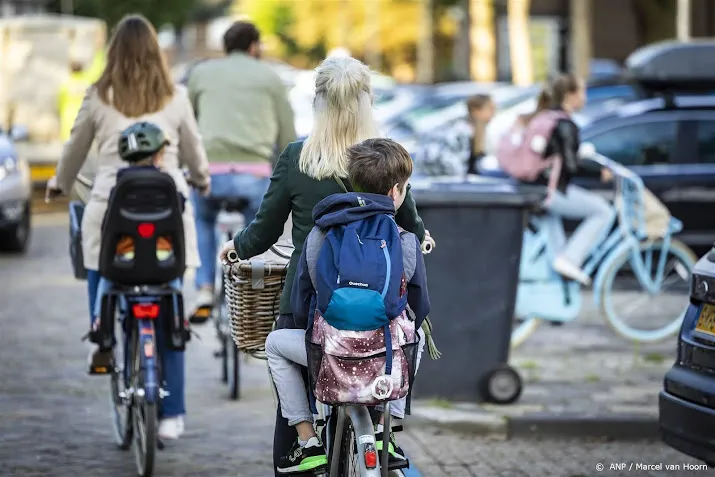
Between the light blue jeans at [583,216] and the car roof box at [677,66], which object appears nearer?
the light blue jeans at [583,216]

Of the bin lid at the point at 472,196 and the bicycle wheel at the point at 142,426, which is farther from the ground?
the bin lid at the point at 472,196

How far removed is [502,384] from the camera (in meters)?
8.12

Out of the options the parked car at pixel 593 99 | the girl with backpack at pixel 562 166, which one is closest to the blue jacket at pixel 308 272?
the girl with backpack at pixel 562 166

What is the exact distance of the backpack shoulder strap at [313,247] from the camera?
4.72 meters

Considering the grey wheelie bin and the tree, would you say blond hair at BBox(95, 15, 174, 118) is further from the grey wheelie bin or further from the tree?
the tree

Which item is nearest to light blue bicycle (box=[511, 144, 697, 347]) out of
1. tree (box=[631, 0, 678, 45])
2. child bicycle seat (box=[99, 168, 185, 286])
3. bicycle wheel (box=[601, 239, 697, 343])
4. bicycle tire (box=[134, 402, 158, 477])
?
bicycle wheel (box=[601, 239, 697, 343])

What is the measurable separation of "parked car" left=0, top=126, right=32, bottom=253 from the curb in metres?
7.88

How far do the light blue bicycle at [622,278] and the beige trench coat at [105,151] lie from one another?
340 centimetres

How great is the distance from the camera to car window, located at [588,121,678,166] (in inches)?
503

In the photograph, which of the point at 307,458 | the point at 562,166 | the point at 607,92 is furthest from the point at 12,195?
the point at 307,458

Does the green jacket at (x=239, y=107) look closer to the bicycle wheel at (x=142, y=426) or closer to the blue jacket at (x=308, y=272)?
the bicycle wheel at (x=142, y=426)

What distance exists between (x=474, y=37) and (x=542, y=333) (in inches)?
1316

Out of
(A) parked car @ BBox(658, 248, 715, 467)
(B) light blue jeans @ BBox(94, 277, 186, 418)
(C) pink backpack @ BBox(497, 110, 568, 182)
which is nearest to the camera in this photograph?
(A) parked car @ BBox(658, 248, 715, 467)

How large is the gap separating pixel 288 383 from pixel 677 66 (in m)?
8.97
